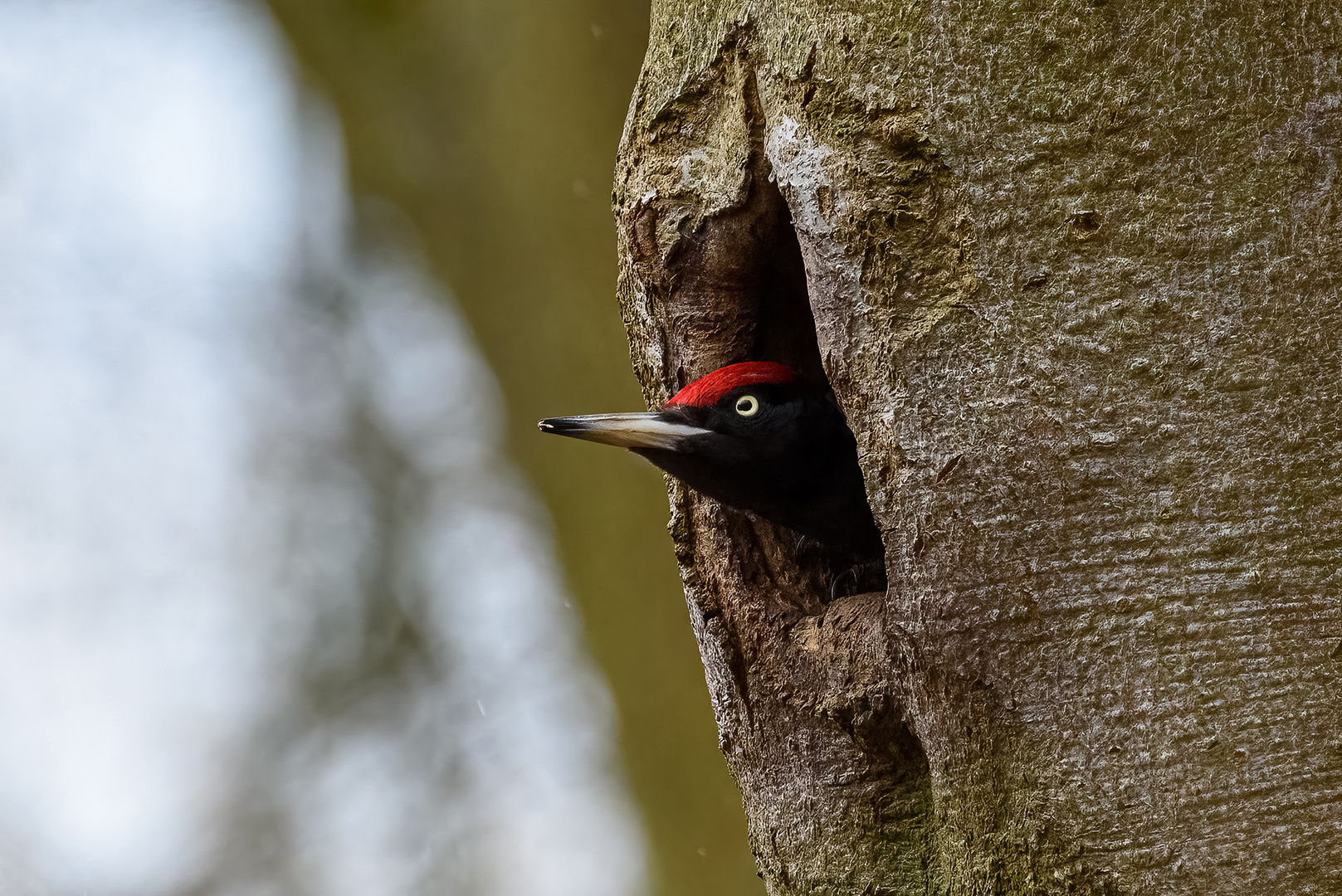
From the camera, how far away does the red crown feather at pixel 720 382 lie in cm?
111

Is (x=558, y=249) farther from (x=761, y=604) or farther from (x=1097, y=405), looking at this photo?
(x=1097, y=405)

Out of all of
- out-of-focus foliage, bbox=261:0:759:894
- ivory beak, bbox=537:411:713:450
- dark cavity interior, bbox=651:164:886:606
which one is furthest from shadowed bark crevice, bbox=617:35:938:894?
out-of-focus foliage, bbox=261:0:759:894

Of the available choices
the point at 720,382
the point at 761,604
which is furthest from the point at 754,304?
the point at 761,604

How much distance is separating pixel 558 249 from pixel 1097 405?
61.8 inches

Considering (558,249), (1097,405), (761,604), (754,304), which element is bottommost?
(761,604)

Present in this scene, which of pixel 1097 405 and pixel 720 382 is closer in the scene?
pixel 1097 405

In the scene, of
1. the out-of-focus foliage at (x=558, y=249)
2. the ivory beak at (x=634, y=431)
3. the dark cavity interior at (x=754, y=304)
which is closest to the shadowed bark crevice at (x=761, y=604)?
the dark cavity interior at (x=754, y=304)

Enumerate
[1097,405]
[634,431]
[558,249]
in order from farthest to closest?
[558,249], [634,431], [1097,405]

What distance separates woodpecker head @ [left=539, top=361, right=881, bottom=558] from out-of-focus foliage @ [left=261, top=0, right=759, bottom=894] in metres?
0.95

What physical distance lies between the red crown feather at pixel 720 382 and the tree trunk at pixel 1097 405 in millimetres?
201

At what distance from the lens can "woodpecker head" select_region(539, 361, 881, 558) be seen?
1.10 m

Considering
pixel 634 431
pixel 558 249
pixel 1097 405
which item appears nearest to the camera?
pixel 1097 405

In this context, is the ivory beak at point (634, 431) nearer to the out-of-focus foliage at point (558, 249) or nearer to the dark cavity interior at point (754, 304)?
the dark cavity interior at point (754, 304)

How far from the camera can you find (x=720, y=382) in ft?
3.63
